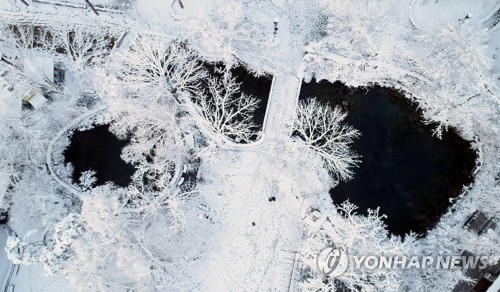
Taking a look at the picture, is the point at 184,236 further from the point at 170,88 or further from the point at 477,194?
the point at 477,194

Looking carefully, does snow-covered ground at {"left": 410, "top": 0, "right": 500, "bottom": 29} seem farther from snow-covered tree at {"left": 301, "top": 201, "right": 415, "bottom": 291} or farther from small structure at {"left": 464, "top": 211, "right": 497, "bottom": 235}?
snow-covered tree at {"left": 301, "top": 201, "right": 415, "bottom": 291}

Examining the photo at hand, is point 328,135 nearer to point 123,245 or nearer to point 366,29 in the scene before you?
point 366,29

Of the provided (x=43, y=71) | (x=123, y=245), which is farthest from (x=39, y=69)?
(x=123, y=245)

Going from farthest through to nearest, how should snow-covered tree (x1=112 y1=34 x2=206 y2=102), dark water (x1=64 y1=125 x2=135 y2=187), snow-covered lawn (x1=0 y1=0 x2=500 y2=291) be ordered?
dark water (x1=64 y1=125 x2=135 y2=187), snow-covered tree (x1=112 y1=34 x2=206 y2=102), snow-covered lawn (x1=0 y1=0 x2=500 y2=291)

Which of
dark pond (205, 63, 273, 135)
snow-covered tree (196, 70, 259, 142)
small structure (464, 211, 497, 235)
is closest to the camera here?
small structure (464, 211, 497, 235)

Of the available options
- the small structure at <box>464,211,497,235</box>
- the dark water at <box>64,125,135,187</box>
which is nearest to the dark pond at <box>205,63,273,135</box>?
the dark water at <box>64,125,135,187</box>

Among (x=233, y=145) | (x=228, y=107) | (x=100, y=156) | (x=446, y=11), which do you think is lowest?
(x=100, y=156)
